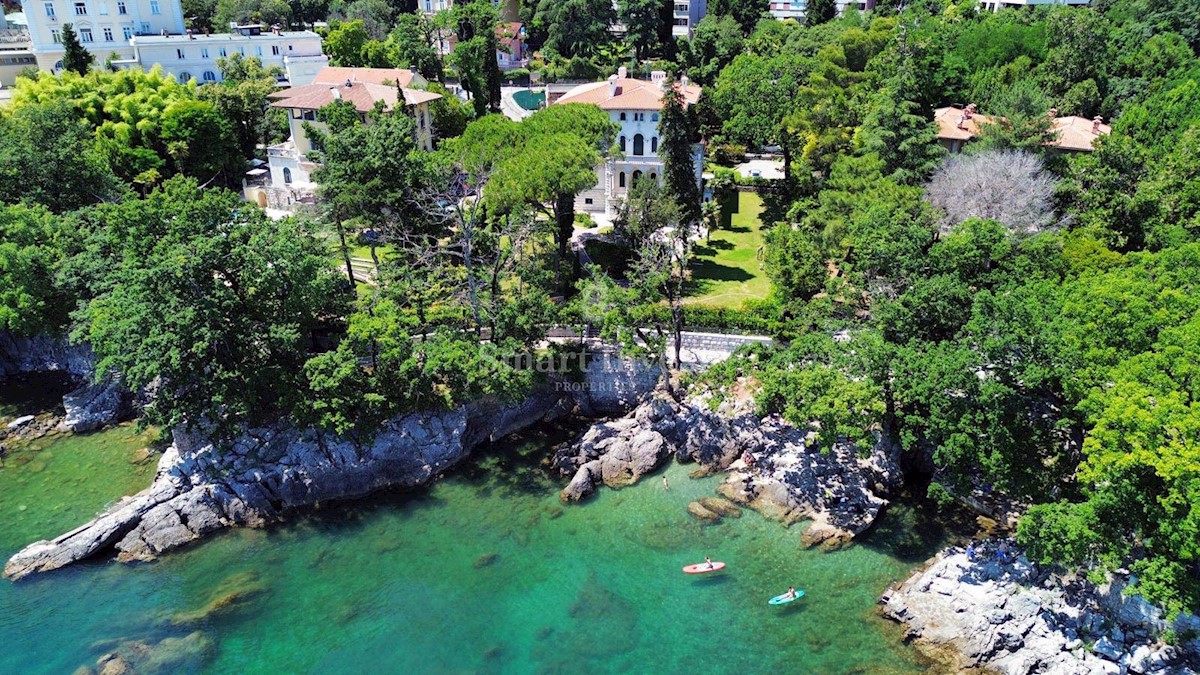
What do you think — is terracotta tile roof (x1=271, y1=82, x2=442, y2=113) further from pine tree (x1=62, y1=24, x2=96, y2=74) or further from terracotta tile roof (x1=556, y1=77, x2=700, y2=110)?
pine tree (x1=62, y1=24, x2=96, y2=74)

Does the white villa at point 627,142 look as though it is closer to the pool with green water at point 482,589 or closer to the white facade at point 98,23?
the pool with green water at point 482,589

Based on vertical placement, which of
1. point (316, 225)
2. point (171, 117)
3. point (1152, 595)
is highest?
point (171, 117)

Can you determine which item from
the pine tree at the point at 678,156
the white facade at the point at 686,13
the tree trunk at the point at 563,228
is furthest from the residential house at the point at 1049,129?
the white facade at the point at 686,13

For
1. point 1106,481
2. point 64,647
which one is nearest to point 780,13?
point 1106,481

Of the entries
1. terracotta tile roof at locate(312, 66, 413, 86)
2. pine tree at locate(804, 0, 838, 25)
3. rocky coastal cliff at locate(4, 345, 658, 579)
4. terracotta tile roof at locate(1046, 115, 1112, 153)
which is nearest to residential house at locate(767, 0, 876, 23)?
pine tree at locate(804, 0, 838, 25)

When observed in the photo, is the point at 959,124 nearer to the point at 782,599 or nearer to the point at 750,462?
the point at 750,462

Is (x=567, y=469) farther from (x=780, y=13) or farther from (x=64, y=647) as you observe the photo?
(x=780, y=13)
